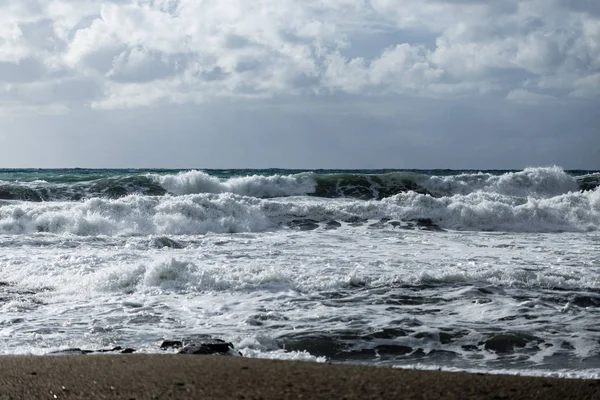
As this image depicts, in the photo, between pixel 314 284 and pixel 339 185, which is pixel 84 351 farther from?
pixel 339 185

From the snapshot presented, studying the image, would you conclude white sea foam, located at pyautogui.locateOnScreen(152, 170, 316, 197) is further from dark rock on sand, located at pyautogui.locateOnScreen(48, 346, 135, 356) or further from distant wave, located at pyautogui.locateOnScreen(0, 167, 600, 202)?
dark rock on sand, located at pyautogui.locateOnScreen(48, 346, 135, 356)

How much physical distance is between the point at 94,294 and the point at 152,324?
1971 mm

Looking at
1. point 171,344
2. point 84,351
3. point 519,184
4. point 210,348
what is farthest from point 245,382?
point 519,184

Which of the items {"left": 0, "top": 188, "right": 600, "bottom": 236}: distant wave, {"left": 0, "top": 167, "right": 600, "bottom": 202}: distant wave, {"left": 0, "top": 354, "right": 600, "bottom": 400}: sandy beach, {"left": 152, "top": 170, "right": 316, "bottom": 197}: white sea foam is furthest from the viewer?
{"left": 152, "top": 170, "right": 316, "bottom": 197}: white sea foam

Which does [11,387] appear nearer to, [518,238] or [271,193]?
[518,238]

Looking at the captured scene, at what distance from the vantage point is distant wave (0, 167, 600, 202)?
27.5 meters

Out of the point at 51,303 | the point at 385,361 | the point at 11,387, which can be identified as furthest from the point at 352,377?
the point at 51,303

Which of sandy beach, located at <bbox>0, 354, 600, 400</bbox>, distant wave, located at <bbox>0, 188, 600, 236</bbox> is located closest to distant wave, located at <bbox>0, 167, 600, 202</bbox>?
distant wave, located at <bbox>0, 188, 600, 236</bbox>

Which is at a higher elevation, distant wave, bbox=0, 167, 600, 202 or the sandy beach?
Answer: distant wave, bbox=0, 167, 600, 202

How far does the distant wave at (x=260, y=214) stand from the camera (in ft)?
56.9

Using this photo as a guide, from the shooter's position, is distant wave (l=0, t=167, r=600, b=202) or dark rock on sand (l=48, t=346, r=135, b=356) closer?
dark rock on sand (l=48, t=346, r=135, b=356)

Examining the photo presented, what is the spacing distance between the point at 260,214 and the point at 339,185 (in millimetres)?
10092

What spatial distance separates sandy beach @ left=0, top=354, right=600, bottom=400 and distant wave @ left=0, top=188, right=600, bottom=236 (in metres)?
12.4

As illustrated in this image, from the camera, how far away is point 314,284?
30.0 feet
